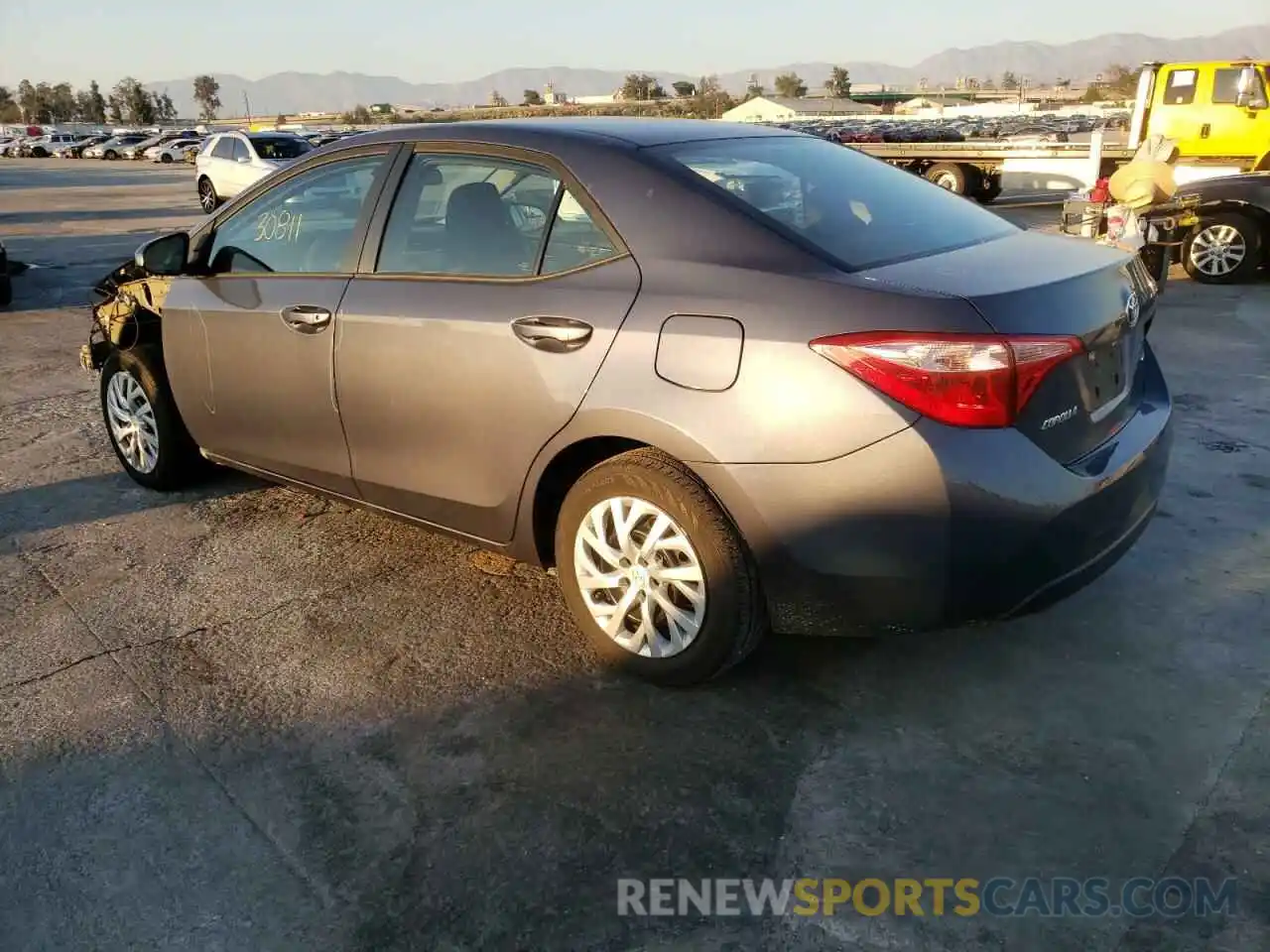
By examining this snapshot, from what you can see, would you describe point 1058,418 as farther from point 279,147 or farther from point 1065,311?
point 279,147

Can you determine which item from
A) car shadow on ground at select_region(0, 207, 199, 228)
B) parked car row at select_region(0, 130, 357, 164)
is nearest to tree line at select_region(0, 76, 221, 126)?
parked car row at select_region(0, 130, 357, 164)

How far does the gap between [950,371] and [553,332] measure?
3.80ft

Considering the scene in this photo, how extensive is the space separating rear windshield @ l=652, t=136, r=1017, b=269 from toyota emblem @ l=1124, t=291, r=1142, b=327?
1.54 ft

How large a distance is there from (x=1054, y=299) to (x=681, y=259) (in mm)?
995

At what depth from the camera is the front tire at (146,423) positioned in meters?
4.68

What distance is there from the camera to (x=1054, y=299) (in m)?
2.66

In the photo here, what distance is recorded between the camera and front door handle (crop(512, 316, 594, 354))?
2.96 metres

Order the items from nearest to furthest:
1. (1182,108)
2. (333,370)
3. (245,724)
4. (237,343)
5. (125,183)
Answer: (245,724), (333,370), (237,343), (1182,108), (125,183)

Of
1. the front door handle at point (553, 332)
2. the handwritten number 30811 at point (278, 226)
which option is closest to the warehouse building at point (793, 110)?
the handwritten number 30811 at point (278, 226)

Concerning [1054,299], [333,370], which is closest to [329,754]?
[333,370]

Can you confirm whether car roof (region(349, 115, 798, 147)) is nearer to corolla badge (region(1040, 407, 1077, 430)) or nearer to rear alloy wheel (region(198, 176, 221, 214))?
corolla badge (region(1040, 407, 1077, 430))

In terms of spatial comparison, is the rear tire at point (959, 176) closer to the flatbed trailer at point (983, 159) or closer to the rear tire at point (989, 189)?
the flatbed trailer at point (983, 159)

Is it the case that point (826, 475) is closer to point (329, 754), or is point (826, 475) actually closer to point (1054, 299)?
point (1054, 299)

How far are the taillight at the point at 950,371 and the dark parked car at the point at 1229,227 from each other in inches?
358
